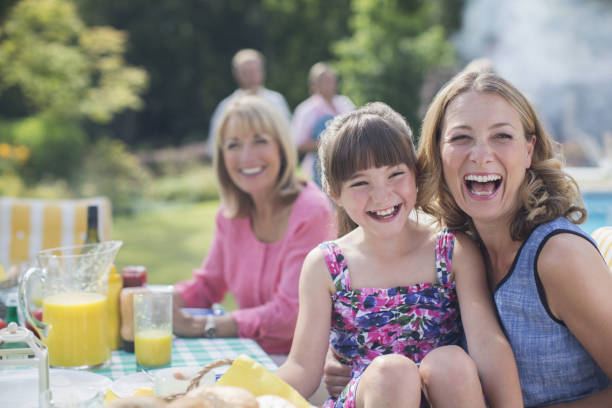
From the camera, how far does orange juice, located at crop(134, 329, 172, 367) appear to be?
1896mm

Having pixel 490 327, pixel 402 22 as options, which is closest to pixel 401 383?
pixel 490 327

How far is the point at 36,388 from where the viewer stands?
1431 mm

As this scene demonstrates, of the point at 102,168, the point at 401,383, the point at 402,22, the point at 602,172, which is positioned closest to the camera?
the point at 401,383

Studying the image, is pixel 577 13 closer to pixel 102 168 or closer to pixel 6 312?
pixel 102 168

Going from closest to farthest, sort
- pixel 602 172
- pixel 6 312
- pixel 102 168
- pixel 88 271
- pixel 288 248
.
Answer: pixel 88 271, pixel 6 312, pixel 288 248, pixel 602 172, pixel 102 168

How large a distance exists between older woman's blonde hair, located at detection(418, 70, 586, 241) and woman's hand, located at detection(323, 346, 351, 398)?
57 cm

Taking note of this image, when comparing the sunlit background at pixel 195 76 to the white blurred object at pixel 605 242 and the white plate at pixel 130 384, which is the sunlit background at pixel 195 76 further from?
the white plate at pixel 130 384

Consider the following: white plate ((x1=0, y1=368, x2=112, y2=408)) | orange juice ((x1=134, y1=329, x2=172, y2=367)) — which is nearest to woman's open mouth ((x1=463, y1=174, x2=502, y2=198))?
orange juice ((x1=134, y1=329, x2=172, y2=367))

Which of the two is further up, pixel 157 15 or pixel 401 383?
pixel 157 15

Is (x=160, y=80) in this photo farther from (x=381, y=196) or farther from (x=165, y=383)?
(x=165, y=383)

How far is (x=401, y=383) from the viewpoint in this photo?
1.41 meters

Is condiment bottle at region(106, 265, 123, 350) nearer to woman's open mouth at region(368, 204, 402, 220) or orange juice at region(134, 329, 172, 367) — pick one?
orange juice at region(134, 329, 172, 367)

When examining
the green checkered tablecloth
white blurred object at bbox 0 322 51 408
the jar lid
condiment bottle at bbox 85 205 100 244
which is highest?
condiment bottle at bbox 85 205 100 244

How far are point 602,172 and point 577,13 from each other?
8.23 meters
